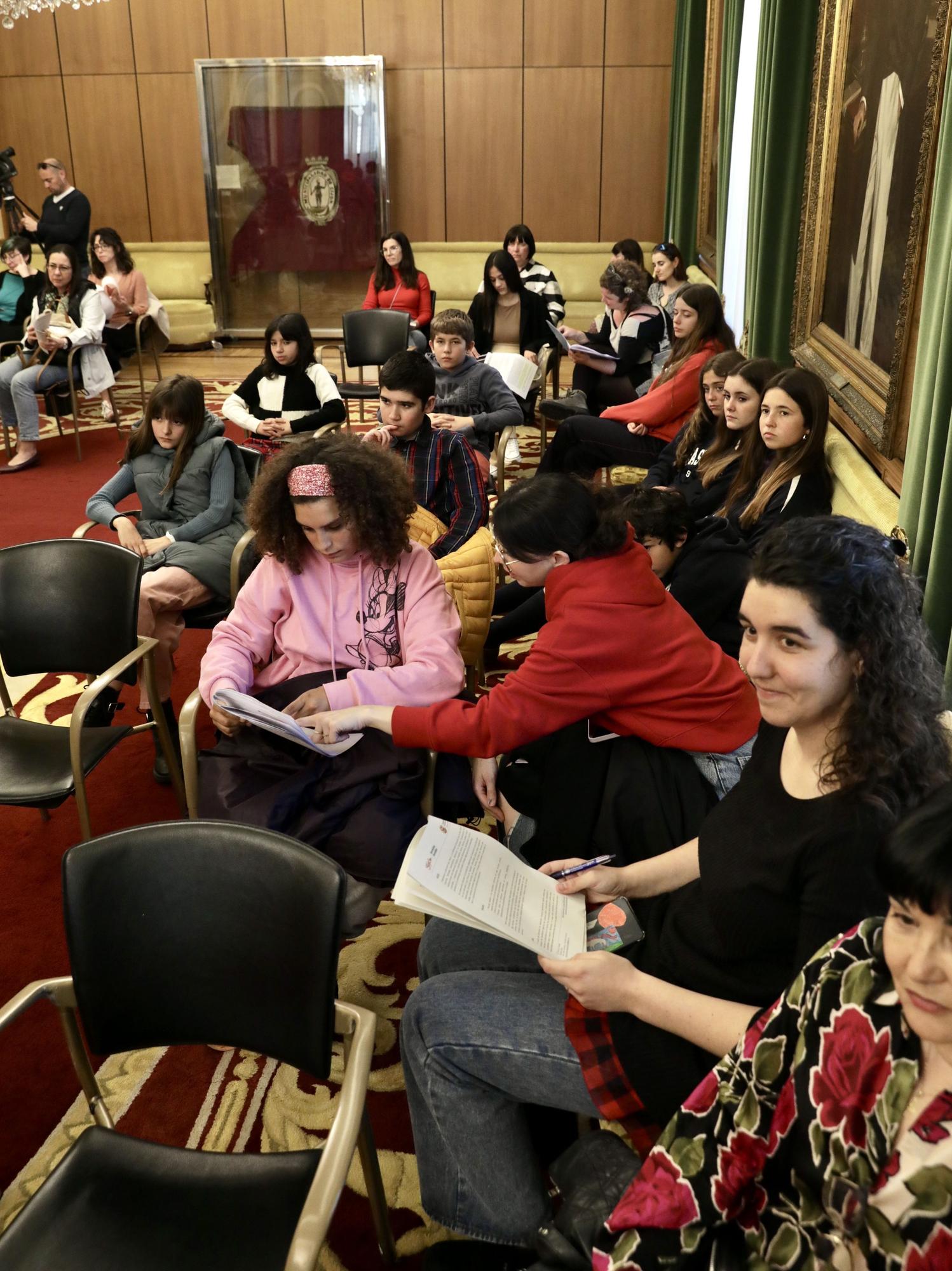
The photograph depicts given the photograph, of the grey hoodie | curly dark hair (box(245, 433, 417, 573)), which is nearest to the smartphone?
curly dark hair (box(245, 433, 417, 573))

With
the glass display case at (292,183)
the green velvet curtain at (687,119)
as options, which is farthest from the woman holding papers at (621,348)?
the glass display case at (292,183)

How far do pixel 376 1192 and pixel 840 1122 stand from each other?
918 millimetres

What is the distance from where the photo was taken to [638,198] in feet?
32.6

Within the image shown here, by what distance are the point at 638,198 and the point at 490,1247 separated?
9.86 metres

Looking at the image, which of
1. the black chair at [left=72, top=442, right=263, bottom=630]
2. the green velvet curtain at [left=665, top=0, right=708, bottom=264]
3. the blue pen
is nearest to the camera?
the blue pen

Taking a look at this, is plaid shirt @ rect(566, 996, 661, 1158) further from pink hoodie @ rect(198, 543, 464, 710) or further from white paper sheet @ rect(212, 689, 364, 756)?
pink hoodie @ rect(198, 543, 464, 710)

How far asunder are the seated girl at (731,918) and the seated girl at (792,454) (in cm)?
181

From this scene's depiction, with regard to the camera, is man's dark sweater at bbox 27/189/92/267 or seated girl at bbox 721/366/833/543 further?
man's dark sweater at bbox 27/189/92/267

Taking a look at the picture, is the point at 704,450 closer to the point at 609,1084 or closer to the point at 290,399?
the point at 290,399

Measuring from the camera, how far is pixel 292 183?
9.98 meters

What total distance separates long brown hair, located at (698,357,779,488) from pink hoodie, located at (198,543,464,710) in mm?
1639

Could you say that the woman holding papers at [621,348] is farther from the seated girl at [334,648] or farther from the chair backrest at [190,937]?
the chair backrest at [190,937]

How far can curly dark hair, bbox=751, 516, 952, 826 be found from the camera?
1.29 meters

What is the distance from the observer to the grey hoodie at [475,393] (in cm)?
477
